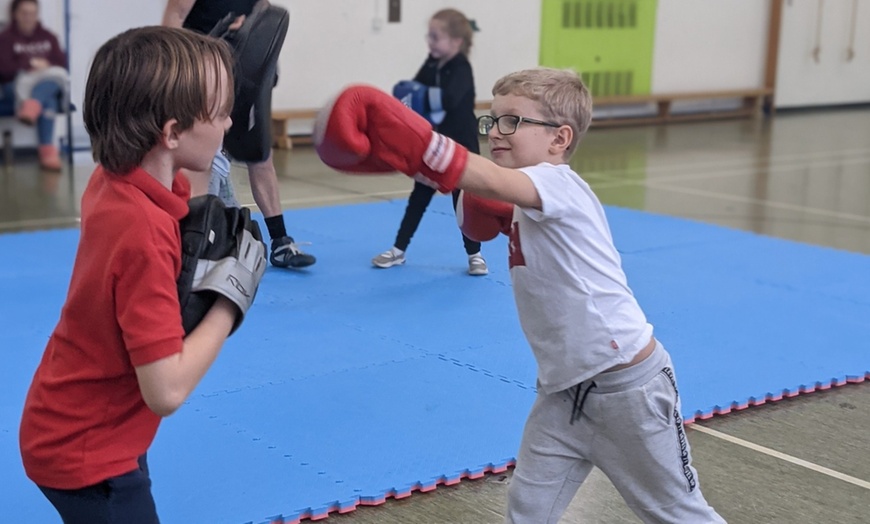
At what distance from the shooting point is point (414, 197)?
5750mm

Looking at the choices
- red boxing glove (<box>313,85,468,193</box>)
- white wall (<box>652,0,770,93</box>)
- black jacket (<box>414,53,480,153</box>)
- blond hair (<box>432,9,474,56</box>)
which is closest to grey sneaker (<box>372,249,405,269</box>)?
black jacket (<box>414,53,480,153</box>)

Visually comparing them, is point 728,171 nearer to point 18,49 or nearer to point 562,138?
point 18,49

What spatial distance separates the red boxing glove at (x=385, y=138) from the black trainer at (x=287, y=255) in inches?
145

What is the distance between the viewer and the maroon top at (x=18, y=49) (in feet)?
29.5

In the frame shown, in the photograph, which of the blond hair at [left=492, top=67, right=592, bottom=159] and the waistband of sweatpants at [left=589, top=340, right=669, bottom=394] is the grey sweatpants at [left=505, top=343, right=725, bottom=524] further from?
the blond hair at [left=492, top=67, right=592, bottom=159]

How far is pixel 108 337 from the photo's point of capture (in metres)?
1.69

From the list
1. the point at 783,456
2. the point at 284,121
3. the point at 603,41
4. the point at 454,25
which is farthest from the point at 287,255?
the point at 603,41

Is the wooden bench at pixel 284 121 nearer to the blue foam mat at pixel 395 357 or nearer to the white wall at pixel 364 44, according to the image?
the white wall at pixel 364 44

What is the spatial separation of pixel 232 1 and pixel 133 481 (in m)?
3.77

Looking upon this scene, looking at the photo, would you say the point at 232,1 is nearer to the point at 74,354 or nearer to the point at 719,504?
the point at 719,504

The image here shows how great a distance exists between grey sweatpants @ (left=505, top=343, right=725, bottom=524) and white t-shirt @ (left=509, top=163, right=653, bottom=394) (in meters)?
0.05

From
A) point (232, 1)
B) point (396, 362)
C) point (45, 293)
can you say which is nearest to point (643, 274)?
point (396, 362)

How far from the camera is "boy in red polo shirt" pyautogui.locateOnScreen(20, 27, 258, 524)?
163cm

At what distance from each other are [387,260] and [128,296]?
13.6 ft
